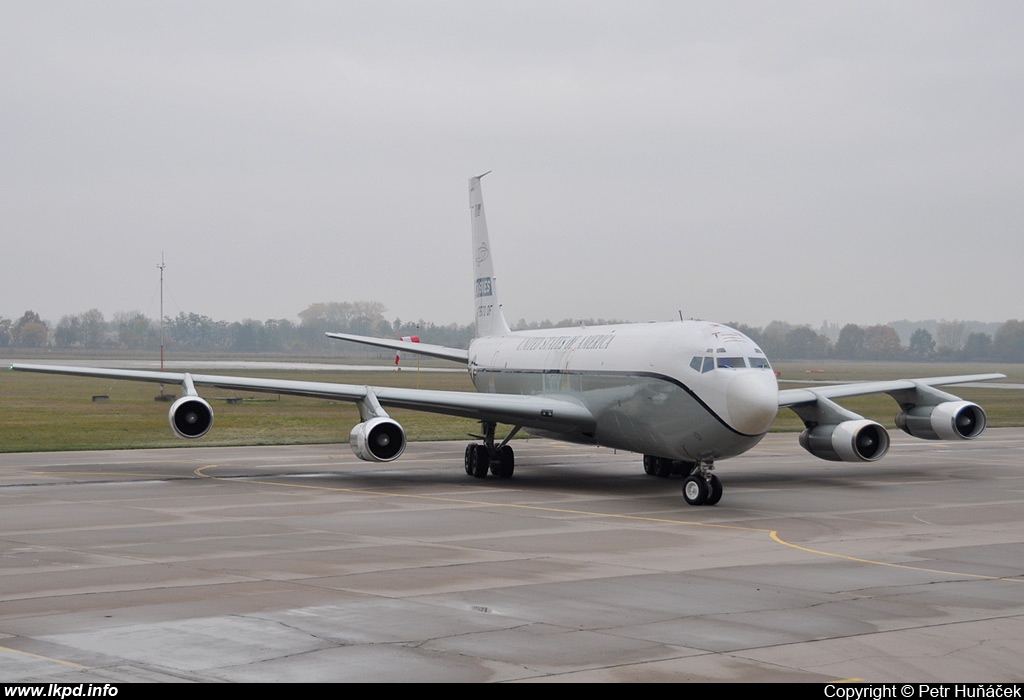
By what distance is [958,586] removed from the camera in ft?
52.3

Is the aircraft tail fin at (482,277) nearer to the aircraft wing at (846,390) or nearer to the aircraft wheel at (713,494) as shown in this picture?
the aircraft wing at (846,390)

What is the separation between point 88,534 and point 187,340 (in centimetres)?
17768

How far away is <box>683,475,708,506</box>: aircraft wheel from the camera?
2575 centimetres

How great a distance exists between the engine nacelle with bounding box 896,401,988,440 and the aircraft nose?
34.6ft

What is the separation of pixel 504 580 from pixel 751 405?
1015 cm

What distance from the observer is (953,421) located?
33438 mm

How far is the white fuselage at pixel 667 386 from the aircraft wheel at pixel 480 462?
56.7 inches

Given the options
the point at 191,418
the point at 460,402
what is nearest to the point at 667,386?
the point at 460,402

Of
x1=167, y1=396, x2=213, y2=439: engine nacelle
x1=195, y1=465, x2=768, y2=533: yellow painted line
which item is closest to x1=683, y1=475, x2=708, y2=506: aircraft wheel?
x1=195, y1=465, x2=768, y2=533: yellow painted line

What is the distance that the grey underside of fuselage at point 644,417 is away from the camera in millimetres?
25703

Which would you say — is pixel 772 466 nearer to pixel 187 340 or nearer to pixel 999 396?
pixel 999 396

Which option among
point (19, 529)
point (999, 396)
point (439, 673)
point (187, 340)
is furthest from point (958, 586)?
point (187, 340)

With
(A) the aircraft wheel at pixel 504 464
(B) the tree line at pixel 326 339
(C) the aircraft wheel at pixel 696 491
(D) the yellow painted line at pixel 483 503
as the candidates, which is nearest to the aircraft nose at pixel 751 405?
(C) the aircraft wheel at pixel 696 491

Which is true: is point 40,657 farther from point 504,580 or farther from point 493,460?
point 493,460
